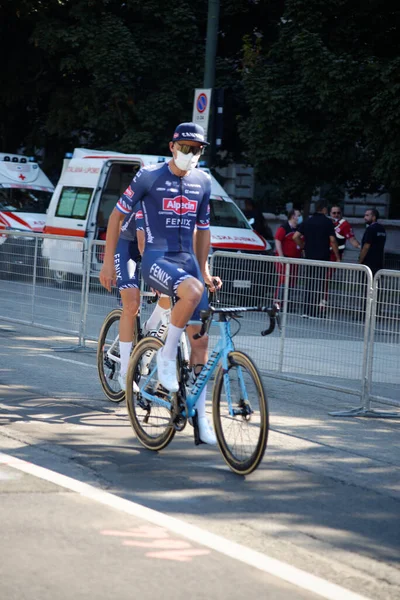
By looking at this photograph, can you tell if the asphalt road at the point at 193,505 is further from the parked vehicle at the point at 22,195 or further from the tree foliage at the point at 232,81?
the parked vehicle at the point at 22,195

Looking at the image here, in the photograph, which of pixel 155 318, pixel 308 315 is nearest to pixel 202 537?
pixel 155 318

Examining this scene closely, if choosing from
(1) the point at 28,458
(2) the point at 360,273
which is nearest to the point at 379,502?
(1) the point at 28,458

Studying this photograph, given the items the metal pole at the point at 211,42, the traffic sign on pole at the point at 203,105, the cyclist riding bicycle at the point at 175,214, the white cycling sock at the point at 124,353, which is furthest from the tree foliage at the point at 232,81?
the cyclist riding bicycle at the point at 175,214

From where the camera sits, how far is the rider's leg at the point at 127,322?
26.1ft

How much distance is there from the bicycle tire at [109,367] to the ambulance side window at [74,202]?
1160cm

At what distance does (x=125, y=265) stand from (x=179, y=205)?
1.03m

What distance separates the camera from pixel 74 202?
67.5ft

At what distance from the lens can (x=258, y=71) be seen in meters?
22.1

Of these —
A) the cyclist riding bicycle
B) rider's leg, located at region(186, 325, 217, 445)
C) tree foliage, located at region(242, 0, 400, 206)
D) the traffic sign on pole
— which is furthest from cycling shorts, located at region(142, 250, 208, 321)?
tree foliage, located at region(242, 0, 400, 206)

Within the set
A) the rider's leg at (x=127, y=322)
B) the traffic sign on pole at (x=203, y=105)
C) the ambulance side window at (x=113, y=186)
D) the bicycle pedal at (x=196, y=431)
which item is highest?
the traffic sign on pole at (x=203, y=105)

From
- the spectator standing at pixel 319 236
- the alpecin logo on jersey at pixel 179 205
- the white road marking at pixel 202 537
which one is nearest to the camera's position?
the white road marking at pixel 202 537

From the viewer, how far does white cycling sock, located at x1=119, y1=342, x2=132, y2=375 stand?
799cm

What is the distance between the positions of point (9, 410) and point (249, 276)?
2.96 m

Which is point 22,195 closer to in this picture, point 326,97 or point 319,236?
point 326,97
